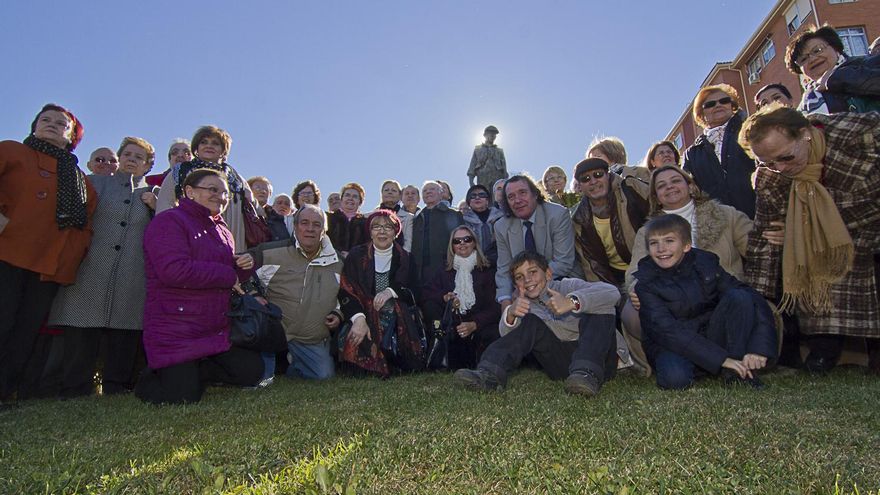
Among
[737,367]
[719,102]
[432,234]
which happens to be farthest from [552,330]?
[719,102]

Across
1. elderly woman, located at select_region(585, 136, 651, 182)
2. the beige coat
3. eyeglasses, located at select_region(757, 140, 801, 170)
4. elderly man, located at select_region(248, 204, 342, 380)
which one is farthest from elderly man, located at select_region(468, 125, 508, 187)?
eyeglasses, located at select_region(757, 140, 801, 170)

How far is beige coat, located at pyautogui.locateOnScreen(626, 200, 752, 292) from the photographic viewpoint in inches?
166

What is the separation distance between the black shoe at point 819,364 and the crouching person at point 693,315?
2.21 ft

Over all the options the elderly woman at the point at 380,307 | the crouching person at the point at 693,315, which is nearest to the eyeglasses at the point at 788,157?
the crouching person at the point at 693,315

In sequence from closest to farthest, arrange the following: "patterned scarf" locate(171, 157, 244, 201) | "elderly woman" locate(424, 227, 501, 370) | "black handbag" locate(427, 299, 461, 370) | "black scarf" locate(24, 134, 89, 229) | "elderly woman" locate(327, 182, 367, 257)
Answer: "black scarf" locate(24, 134, 89, 229), "patterned scarf" locate(171, 157, 244, 201), "black handbag" locate(427, 299, 461, 370), "elderly woman" locate(424, 227, 501, 370), "elderly woman" locate(327, 182, 367, 257)

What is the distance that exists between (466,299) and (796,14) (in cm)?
2604

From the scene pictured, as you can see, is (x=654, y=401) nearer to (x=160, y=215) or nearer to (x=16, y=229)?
(x=160, y=215)

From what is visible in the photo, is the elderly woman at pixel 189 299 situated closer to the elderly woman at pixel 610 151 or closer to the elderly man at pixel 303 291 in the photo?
the elderly man at pixel 303 291

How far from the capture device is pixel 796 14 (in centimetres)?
2288

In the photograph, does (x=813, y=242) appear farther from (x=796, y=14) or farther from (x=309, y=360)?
(x=796, y=14)

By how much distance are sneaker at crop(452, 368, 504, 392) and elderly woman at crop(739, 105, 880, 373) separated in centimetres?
221

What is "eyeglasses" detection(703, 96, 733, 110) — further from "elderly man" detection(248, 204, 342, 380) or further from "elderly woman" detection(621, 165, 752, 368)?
"elderly man" detection(248, 204, 342, 380)

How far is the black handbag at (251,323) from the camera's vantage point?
4.14m

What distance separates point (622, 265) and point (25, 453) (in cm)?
471
